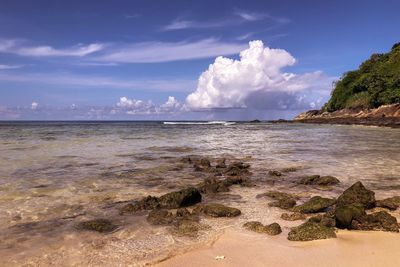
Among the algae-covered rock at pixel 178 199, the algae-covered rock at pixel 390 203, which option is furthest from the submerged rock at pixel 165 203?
the algae-covered rock at pixel 390 203

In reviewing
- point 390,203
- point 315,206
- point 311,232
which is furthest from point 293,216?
point 390,203

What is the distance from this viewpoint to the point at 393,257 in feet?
18.6

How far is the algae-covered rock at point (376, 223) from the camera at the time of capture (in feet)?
23.1

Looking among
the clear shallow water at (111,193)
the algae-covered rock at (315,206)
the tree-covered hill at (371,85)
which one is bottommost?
the clear shallow water at (111,193)

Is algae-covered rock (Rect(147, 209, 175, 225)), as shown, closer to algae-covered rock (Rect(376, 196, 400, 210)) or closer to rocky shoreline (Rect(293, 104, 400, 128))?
algae-covered rock (Rect(376, 196, 400, 210))

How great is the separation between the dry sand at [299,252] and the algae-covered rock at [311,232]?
5.5 inches

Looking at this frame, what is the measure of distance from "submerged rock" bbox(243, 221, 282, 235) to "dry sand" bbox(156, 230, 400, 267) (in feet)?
0.66

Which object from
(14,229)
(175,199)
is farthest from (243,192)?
(14,229)

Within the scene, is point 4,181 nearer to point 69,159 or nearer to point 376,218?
point 69,159

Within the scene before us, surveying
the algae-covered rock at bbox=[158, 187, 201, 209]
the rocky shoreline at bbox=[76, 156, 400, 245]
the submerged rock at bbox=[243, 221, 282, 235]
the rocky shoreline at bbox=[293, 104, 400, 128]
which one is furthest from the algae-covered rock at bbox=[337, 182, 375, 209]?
the rocky shoreline at bbox=[293, 104, 400, 128]

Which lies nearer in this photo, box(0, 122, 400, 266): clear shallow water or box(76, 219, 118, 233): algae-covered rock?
box(0, 122, 400, 266): clear shallow water

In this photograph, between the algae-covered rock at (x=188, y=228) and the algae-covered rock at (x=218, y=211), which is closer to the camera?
the algae-covered rock at (x=188, y=228)

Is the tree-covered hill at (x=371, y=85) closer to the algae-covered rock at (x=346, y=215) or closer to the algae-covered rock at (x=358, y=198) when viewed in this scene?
the algae-covered rock at (x=358, y=198)

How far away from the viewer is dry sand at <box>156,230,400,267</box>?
5.62m
